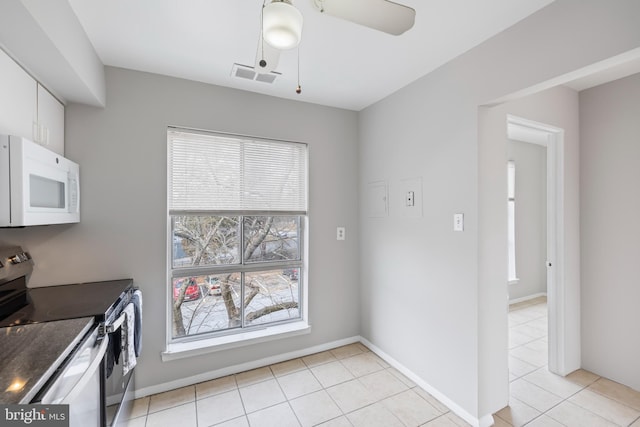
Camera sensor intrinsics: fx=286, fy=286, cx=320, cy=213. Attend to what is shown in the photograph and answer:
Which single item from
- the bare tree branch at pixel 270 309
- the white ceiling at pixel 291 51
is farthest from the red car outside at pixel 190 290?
the white ceiling at pixel 291 51

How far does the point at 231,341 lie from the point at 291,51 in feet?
7.89

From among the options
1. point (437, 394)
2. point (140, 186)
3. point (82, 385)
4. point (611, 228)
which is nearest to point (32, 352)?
point (82, 385)

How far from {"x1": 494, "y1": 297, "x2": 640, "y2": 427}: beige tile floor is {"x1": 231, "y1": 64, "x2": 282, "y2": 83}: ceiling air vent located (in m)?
3.05

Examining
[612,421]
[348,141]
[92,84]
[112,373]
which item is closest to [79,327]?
[112,373]

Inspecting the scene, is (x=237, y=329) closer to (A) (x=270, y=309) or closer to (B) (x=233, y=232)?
(A) (x=270, y=309)

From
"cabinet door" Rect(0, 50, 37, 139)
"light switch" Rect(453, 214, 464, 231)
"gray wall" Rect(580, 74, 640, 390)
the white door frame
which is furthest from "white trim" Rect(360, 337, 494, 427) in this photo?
"cabinet door" Rect(0, 50, 37, 139)

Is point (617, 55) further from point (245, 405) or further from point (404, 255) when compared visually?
point (245, 405)

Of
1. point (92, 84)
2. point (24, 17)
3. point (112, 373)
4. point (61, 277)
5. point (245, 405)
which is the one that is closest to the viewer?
point (24, 17)

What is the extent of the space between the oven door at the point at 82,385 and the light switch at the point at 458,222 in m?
2.23

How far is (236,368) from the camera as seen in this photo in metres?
2.57

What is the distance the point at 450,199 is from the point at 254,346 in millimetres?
2138

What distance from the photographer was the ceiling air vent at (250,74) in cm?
223

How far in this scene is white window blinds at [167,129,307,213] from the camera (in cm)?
243

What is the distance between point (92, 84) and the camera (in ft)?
6.15
